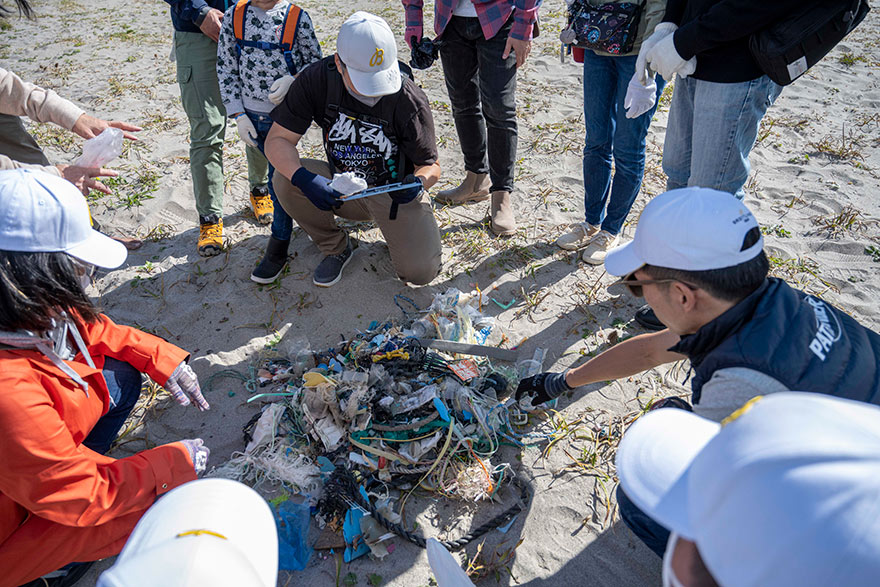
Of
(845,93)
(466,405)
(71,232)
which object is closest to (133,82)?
(71,232)

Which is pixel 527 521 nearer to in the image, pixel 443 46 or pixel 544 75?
pixel 443 46

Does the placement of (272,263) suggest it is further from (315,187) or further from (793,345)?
(793,345)

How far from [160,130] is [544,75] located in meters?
4.03

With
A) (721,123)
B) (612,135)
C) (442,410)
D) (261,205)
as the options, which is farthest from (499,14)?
Result: (442,410)

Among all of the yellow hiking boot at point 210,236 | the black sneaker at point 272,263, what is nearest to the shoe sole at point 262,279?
the black sneaker at point 272,263

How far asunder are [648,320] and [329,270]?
1.93m

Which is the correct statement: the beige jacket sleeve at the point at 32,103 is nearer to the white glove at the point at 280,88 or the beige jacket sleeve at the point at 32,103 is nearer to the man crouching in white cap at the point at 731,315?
the white glove at the point at 280,88

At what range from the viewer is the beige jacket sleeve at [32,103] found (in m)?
2.76

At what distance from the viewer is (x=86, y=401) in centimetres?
190

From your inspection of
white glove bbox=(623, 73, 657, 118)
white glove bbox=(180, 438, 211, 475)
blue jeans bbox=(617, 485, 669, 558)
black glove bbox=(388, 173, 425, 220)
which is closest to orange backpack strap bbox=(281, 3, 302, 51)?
black glove bbox=(388, 173, 425, 220)

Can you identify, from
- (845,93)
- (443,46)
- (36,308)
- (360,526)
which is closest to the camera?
(36,308)

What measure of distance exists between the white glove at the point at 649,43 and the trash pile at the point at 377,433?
5.27 feet

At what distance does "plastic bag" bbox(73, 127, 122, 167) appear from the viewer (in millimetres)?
2625

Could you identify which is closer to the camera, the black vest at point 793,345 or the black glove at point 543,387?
the black vest at point 793,345
